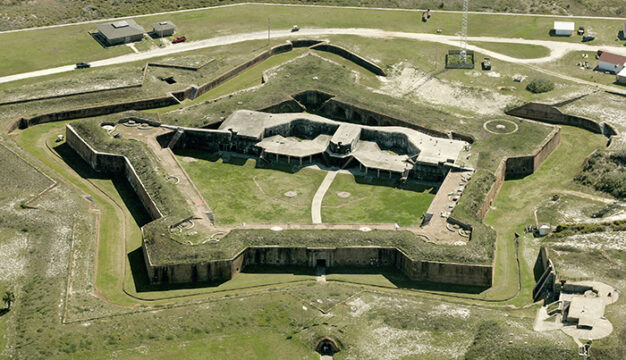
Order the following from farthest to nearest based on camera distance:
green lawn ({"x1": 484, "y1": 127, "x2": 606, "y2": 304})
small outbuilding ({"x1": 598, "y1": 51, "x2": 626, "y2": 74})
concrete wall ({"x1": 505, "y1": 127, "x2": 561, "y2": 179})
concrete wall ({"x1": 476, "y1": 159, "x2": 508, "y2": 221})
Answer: small outbuilding ({"x1": 598, "y1": 51, "x2": 626, "y2": 74}), concrete wall ({"x1": 505, "y1": 127, "x2": 561, "y2": 179}), concrete wall ({"x1": 476, "y1": 159, "x2": 508, "y2": 221}), green lawn ({"x1": 484, "y1": 127, "x2": 606, "y2": 304})

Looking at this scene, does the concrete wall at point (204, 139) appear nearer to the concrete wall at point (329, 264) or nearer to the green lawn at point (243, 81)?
the green lawn at point (243, 81)

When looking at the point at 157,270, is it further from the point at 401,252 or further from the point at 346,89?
the point at 346,89

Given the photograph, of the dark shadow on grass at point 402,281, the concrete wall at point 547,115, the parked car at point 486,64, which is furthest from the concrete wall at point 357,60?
the dark shadow on grass at point 402,281

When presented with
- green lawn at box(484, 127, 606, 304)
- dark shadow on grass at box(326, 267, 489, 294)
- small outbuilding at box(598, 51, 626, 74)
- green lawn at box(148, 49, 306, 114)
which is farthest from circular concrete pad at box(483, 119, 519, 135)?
green lawn at box(148, 49, 306, 114)

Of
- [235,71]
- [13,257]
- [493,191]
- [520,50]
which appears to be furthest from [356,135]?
[13,257]

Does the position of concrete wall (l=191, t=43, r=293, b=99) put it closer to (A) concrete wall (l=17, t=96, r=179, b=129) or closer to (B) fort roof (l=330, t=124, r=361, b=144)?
(A) concrete wall (l=17, t=96, r=179, b=129)

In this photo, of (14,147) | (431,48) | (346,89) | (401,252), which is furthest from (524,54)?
(14,147)
